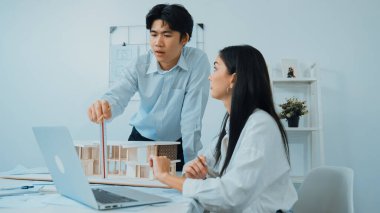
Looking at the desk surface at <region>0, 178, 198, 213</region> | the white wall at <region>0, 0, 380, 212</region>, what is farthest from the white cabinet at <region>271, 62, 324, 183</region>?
the desk surface at <region>0, 178, 198, 213</region>

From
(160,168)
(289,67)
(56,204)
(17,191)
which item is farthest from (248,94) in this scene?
(289,67)

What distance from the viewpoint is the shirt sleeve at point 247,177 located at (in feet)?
3.15

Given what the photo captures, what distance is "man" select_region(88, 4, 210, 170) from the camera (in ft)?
5.63

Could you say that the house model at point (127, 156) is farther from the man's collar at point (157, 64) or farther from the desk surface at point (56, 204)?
the man's collar at point (157, 64)

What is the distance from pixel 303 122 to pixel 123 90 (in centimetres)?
159

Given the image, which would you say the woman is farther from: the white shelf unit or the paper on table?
the white shelf unit

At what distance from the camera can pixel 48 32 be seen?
322 centimetres

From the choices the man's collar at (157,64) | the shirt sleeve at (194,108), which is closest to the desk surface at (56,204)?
the shirt sleeve at (194,108)

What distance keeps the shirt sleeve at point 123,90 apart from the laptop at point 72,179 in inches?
28.1

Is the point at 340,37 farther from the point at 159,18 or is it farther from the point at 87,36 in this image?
the point at 87,36

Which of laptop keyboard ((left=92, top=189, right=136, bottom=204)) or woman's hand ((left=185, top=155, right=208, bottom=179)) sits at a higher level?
woman's hand ((left=185, top=155, right=208, bottom=179))

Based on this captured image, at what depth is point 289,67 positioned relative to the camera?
278 cm

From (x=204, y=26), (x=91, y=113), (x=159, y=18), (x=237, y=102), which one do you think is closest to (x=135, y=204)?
(x=237, y=102)

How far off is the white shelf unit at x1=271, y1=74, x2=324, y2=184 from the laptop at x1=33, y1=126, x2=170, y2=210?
1.85 m
